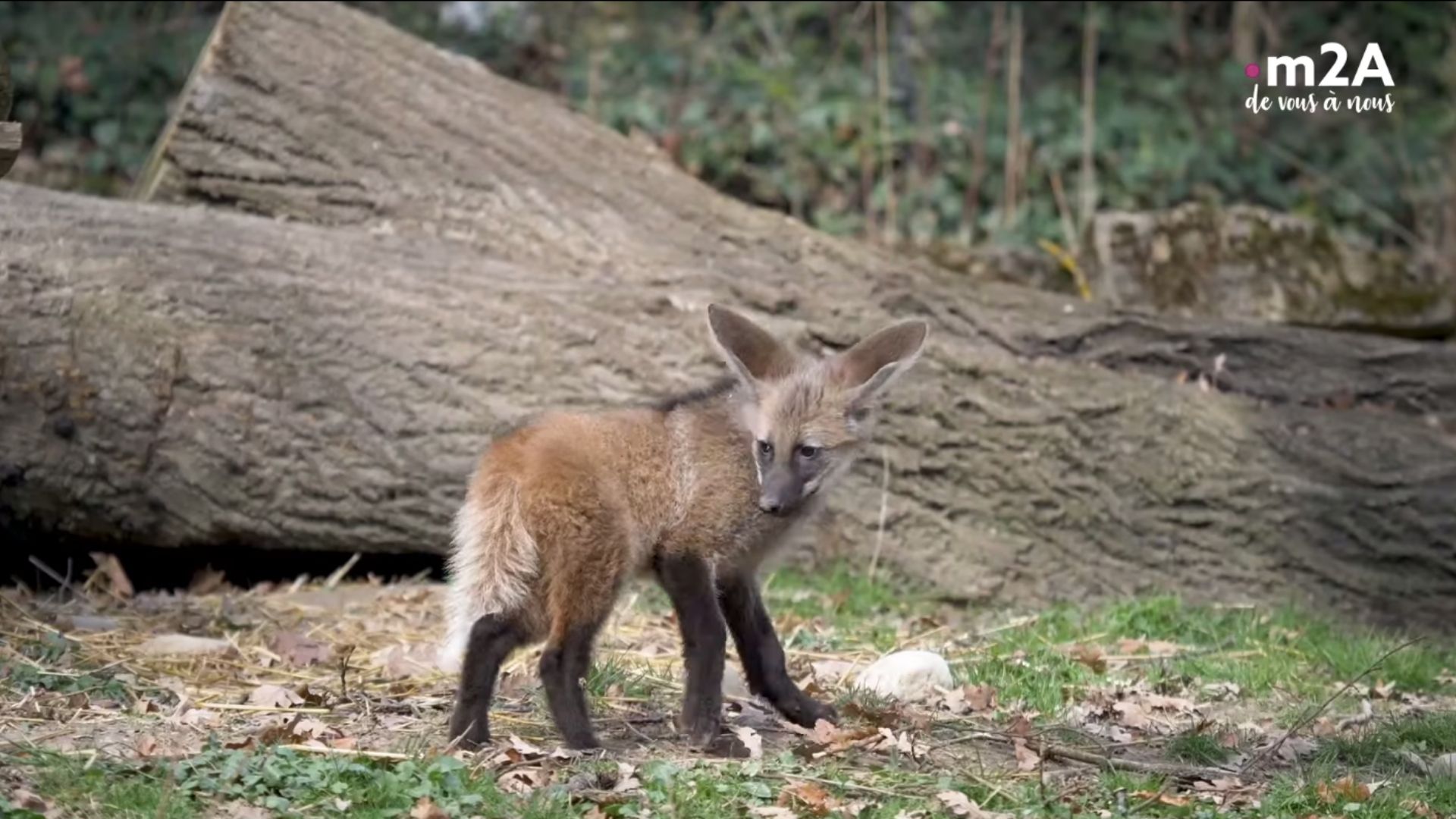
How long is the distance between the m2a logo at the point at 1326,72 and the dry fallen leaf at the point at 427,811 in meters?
9.21

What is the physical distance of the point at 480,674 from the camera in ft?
13.0

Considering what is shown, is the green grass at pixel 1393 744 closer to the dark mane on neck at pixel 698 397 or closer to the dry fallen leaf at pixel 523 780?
the dark mane on neck at pixel 698 397

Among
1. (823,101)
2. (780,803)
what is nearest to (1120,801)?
(780,803)

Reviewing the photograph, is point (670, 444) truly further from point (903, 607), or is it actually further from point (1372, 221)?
point (1372, 221)

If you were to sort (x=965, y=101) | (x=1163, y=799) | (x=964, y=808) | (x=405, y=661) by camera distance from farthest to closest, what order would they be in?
(x=965, y=101) → (x=405, y=661) → (x=1163, y=799) → (x=964, y=808)

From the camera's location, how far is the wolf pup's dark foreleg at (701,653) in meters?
4.09

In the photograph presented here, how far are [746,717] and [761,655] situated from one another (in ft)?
0.73

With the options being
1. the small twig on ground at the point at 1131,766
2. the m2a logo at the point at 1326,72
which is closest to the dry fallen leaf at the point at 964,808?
the small twig on ground at the point at 1131,766

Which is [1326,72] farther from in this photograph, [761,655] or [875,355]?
[761,655]

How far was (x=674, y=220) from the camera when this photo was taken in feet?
23.0

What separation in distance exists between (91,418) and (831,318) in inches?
112

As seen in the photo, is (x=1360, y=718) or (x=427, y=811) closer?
(x=427, y=811)

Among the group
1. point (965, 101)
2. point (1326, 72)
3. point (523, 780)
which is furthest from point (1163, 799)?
point (1326, 72)

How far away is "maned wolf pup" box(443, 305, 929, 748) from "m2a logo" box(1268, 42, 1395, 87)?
302 inches
